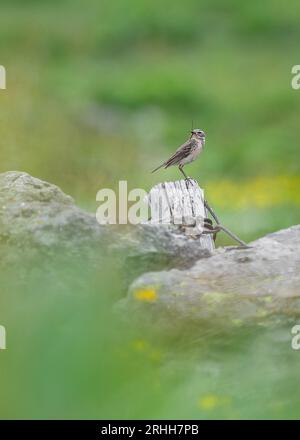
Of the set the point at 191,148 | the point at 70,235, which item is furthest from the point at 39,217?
the point at 191,148

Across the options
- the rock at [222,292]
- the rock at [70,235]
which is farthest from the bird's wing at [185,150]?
the rock at [222,292]

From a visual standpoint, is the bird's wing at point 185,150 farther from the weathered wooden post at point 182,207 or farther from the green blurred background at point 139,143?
the weathered wooden post at point 182,207

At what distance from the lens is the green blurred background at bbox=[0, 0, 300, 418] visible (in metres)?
3.34

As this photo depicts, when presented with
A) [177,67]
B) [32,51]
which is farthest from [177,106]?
[32,51]

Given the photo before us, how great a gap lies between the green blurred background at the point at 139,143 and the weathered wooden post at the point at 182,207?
422 millimetres

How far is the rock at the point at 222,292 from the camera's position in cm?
500

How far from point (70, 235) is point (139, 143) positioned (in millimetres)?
11908

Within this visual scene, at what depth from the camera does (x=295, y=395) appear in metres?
4.14

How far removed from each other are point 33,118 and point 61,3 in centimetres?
1655

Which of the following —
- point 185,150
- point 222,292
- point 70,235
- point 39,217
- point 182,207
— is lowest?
point 222,292

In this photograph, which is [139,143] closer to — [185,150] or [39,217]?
[185,150]

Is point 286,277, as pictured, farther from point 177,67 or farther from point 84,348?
point 177,67

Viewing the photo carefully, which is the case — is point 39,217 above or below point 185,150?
below

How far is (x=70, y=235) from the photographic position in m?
5.47
